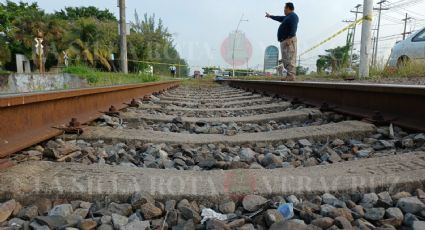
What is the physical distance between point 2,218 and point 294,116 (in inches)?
108

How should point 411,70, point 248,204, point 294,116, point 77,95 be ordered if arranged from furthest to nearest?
point 411,70, point 294,116, point 77,95, point 248,204

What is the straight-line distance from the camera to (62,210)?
1282mm

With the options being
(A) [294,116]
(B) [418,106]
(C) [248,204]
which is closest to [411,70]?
(A) [294,116]

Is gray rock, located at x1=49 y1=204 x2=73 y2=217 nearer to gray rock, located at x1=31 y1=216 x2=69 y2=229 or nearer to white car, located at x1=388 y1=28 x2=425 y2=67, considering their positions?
gray rock, located at x1=31 y1=216 x2=69 y2=229

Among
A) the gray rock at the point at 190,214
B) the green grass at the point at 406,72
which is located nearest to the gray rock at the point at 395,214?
the gray rock at the point at 190,214

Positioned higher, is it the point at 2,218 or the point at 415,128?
the point at 415,128

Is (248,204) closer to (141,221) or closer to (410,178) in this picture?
(141,221)

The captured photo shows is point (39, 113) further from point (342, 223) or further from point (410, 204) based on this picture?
point (410, 204)

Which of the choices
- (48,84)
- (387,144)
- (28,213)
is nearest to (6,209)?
(28,213)

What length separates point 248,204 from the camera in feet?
4.38

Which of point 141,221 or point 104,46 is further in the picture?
point 104,46

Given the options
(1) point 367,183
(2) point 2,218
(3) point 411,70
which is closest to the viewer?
(2) point 2,218

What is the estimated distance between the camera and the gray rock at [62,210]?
49.9 inches

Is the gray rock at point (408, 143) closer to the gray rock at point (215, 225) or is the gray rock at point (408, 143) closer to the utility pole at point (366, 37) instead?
the gray rock at point (215, 225)
